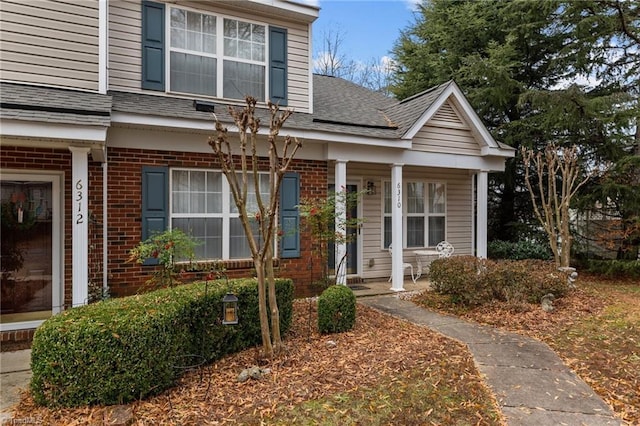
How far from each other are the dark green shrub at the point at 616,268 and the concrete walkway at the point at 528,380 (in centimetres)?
711

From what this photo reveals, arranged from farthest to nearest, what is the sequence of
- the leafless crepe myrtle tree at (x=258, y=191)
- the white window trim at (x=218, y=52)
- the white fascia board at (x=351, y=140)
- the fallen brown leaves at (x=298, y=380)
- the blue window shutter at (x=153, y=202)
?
1. the white fascia board at (x=351, y=140)
2. the white window trim at (x=218, y=52)
3. the blue window shutter at (x=153, y=202)
4. the leafless crepe myrtle tree at (x=258, y=191)
5. the fallen brown leaves at (x=298, y=380)

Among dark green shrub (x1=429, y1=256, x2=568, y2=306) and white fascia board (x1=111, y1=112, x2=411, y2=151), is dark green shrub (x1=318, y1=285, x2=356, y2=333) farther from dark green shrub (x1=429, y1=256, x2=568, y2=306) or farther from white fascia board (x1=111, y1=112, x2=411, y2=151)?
white fascia board (x1=111, y1=112, x2=411, y2=151)

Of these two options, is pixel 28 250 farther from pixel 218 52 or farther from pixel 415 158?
pixel 415 158

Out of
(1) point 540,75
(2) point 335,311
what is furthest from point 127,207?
(1) point 540,75

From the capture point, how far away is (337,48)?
23.9 m

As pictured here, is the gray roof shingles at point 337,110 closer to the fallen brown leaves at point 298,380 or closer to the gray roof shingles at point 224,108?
the gray roof shingles at point 224,108

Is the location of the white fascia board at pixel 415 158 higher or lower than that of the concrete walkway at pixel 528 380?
higher

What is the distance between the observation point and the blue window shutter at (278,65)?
794cm

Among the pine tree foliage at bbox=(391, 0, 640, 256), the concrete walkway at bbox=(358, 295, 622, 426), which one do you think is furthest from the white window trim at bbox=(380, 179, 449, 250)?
the concrete walkway at bbox=(358, 295, 622, 426)

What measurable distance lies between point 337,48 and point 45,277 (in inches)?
847

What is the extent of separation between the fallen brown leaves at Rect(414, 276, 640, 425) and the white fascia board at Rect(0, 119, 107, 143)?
6025 millimetres

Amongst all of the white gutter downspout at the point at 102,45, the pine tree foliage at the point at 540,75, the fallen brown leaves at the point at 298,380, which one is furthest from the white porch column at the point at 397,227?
the white gutter downspout at the point at 102,45

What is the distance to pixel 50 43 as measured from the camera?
5.82m

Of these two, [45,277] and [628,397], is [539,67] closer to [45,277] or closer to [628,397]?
[628,397]
